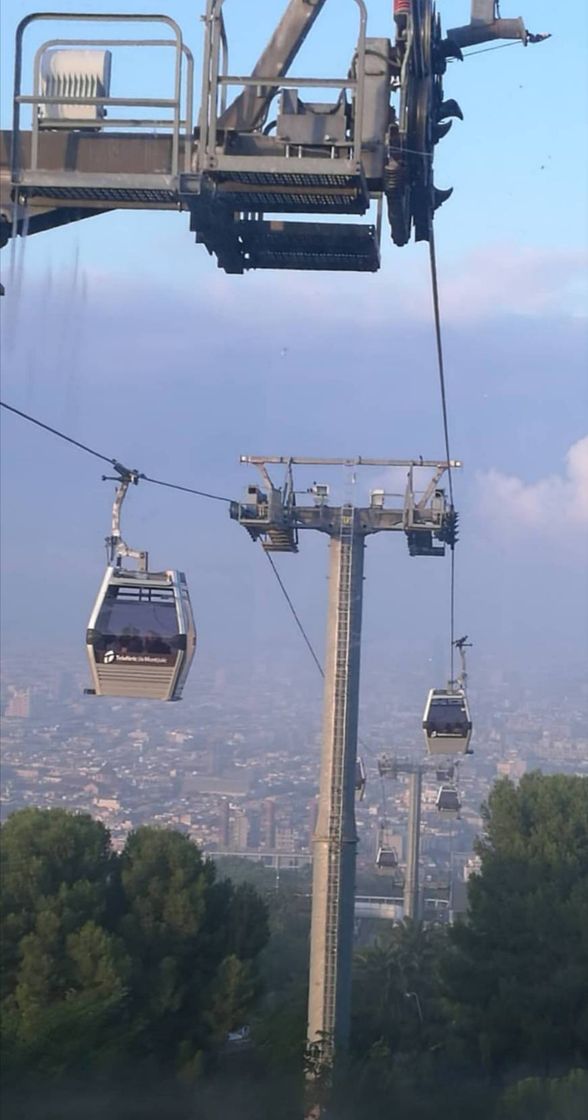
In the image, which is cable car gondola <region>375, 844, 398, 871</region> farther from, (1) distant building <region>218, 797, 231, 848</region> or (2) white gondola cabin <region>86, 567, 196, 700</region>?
(2) white gondola cabin <region>86, 567, 196, 700</region>

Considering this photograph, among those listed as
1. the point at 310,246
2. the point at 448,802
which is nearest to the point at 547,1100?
the point at 310,246

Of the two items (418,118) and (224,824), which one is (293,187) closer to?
(418,118)

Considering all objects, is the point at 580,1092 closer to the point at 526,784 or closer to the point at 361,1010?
the point at 361,1010

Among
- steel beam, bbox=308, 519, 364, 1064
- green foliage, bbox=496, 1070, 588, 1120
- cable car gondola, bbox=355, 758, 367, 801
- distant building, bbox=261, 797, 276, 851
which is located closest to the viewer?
green foliage, bbox=496, 1070, 588, 1120

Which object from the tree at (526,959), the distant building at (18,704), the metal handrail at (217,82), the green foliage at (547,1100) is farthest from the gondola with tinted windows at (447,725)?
the metal handrail at (217,82)

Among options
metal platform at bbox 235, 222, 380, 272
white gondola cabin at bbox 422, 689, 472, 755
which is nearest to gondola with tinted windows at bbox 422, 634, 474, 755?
white gondola cabin at bbox 422, 689, 472, 755

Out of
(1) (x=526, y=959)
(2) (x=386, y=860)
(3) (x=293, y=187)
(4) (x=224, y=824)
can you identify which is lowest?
(1) (x=526, y=959)
